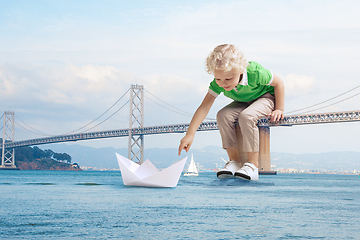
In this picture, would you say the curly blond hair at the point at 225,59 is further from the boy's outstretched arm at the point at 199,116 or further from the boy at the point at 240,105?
the boy's outstretched arm at the point at 199,116

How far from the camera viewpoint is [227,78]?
6.75 ft

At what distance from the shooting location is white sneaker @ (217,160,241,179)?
230 centimetres

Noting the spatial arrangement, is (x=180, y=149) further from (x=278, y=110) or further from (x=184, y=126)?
(x=184, y=126)

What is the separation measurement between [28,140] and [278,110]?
72.5 meters

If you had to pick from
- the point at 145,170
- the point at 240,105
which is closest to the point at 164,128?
the point at 145,170

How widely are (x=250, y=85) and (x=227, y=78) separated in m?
0.22

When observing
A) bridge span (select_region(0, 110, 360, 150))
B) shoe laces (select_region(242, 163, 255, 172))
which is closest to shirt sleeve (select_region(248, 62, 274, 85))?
shoe laces (select_region(242, 163, 255, 172))

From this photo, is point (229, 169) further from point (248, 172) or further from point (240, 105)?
point (240, 105)

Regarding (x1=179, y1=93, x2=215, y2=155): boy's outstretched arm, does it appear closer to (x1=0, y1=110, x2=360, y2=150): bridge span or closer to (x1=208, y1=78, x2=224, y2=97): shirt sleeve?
(x1=208, y1=78, x2=224, y2=97): shirt sleeve

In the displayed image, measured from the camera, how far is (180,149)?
7.19 feet

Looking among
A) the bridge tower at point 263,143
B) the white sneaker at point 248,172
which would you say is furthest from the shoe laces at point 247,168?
the bridge tower at point 263,143

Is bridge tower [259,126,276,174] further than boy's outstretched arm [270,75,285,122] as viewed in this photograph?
Yes

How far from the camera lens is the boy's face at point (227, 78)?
6.67ft

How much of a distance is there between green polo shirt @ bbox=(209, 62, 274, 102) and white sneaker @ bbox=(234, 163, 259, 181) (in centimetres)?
38
